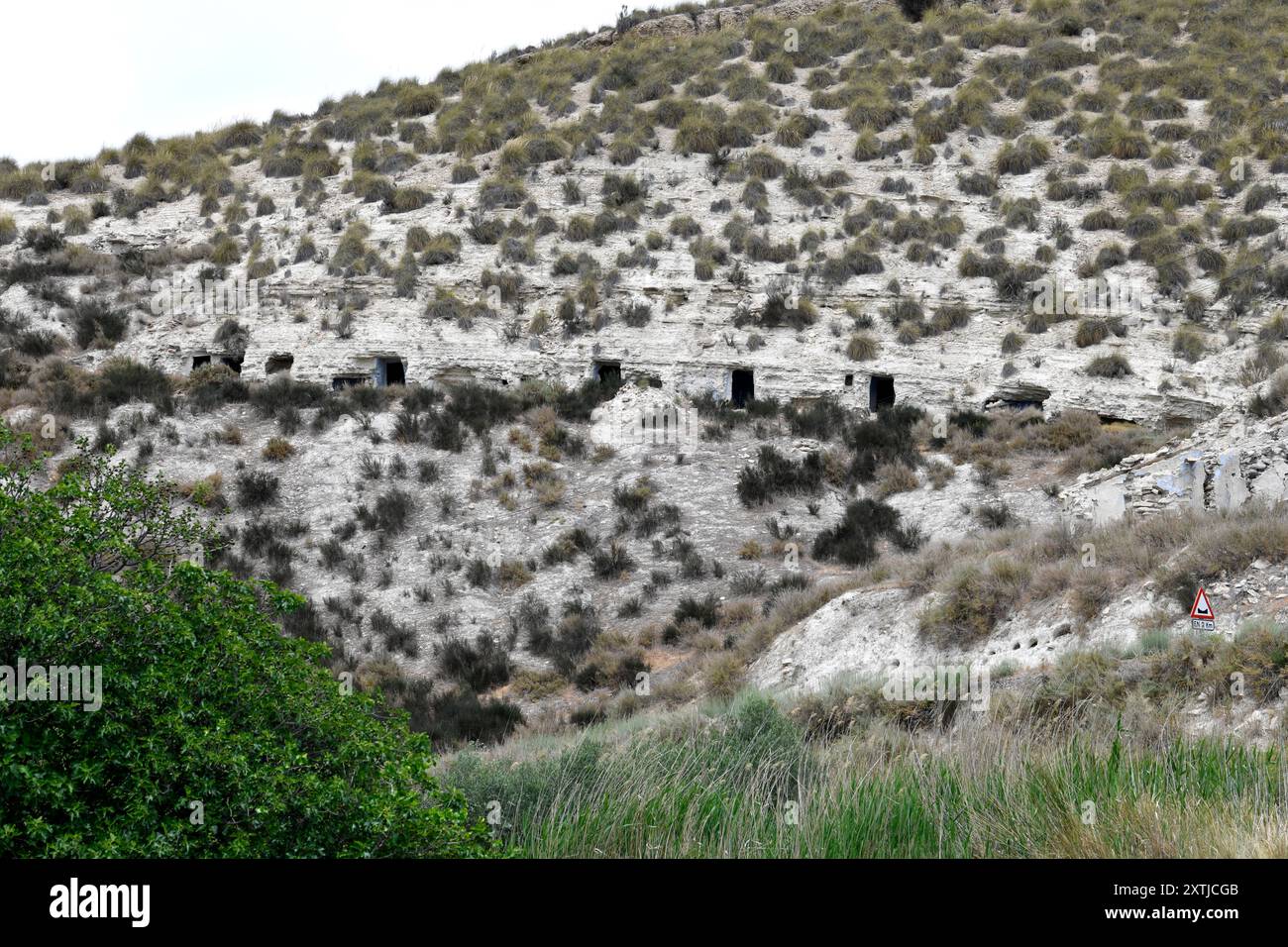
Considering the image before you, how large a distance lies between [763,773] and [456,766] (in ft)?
9.95

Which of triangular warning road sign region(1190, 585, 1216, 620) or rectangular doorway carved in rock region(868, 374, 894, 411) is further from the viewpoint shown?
rectangular doorway carved in rock region(868, 374, 894, 411)

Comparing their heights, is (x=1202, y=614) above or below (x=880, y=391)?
below

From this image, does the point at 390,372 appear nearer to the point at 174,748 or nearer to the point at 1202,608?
the point at 1202,608

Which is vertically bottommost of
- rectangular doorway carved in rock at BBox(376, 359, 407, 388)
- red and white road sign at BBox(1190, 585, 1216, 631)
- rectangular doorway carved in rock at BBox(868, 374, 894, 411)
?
red and white road sign at BBox(1190, 585, 1216, 631)

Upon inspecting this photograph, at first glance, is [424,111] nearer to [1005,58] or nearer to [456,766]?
[1005,58]

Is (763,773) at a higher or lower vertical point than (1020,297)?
lower

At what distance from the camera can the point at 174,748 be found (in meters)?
6.79

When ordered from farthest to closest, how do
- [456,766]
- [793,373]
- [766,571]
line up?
[793,373] < [766,571] < [456,766]

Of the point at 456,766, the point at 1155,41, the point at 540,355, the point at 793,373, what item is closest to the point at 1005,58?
the point at 1155,41

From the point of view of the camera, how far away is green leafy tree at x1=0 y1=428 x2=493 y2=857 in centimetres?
622

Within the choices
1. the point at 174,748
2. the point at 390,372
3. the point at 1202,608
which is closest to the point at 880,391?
the point at 390,372

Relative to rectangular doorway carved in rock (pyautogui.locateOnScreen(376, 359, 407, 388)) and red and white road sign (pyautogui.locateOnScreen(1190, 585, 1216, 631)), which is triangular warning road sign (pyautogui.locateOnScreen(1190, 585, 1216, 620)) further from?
rectangular doorway carved in rock (pyautogui.locateOnScreen(376, 359, 407, 388))

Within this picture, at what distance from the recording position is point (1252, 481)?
16.9 m

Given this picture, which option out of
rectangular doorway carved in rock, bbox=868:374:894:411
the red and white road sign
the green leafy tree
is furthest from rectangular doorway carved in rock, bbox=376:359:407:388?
the red and white road sign
